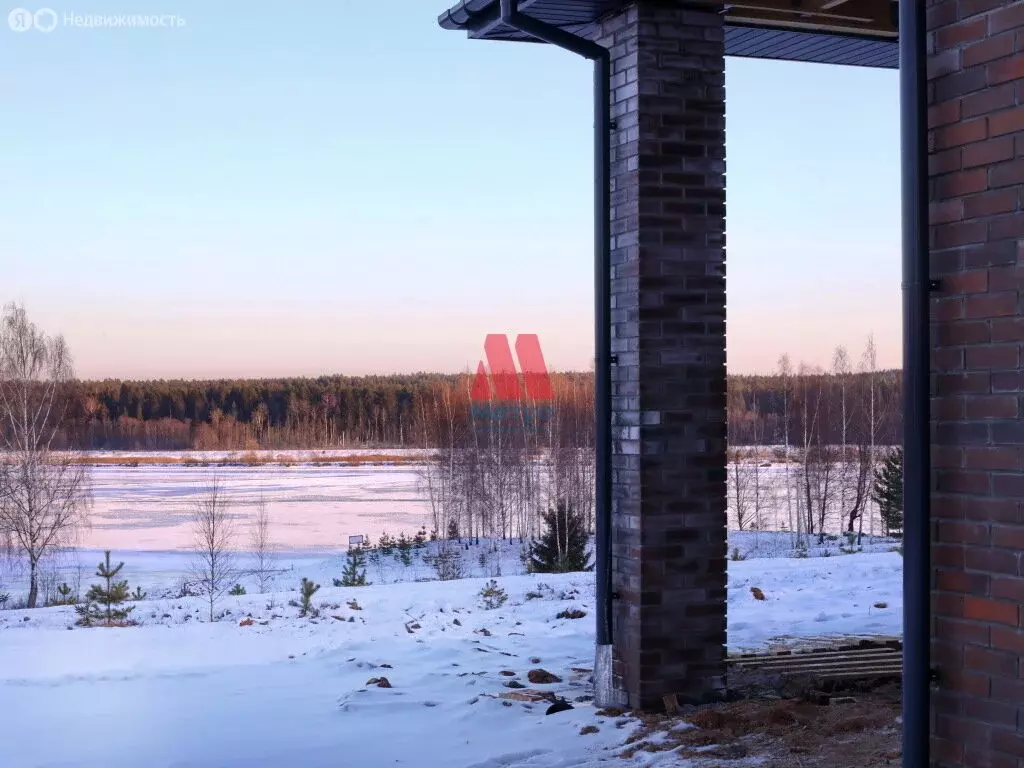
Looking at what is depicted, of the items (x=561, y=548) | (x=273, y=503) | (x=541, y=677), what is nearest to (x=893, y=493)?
(x=561, y=548)

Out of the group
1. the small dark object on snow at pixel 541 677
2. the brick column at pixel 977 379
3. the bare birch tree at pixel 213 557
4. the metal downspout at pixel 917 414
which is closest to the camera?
the brick column at pixel 977 379

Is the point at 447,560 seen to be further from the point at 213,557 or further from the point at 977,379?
the point at 977,379

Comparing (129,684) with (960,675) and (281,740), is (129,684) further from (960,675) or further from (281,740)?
(960,675)

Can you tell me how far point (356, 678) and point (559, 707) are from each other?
57.5 inches

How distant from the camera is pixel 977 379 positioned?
107 inches

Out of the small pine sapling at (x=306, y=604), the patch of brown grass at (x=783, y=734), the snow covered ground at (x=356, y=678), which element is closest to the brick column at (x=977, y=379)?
the patch of brown grass at (x=783, y=734)

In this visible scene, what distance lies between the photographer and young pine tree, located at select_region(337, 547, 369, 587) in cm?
1438

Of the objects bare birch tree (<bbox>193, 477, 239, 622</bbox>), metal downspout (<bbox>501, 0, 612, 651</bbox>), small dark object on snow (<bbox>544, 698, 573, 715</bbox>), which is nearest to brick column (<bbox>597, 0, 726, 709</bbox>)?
metal downspout (<bbox>501, 0, 612, 651</bbox>)

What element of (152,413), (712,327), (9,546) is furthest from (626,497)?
(152,413)

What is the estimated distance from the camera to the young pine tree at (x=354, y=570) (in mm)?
14380

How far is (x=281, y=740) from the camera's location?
503 cm

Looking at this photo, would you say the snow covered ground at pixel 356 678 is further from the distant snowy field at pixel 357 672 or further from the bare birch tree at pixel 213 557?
the bare birch tree at pixel 213 557

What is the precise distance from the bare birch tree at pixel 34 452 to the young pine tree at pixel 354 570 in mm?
6333

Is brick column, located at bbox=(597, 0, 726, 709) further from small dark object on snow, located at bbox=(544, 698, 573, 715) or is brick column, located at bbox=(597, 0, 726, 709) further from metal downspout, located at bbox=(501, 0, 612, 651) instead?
small dark object on snow, located at bbox=(544, 698, 573, 715)
